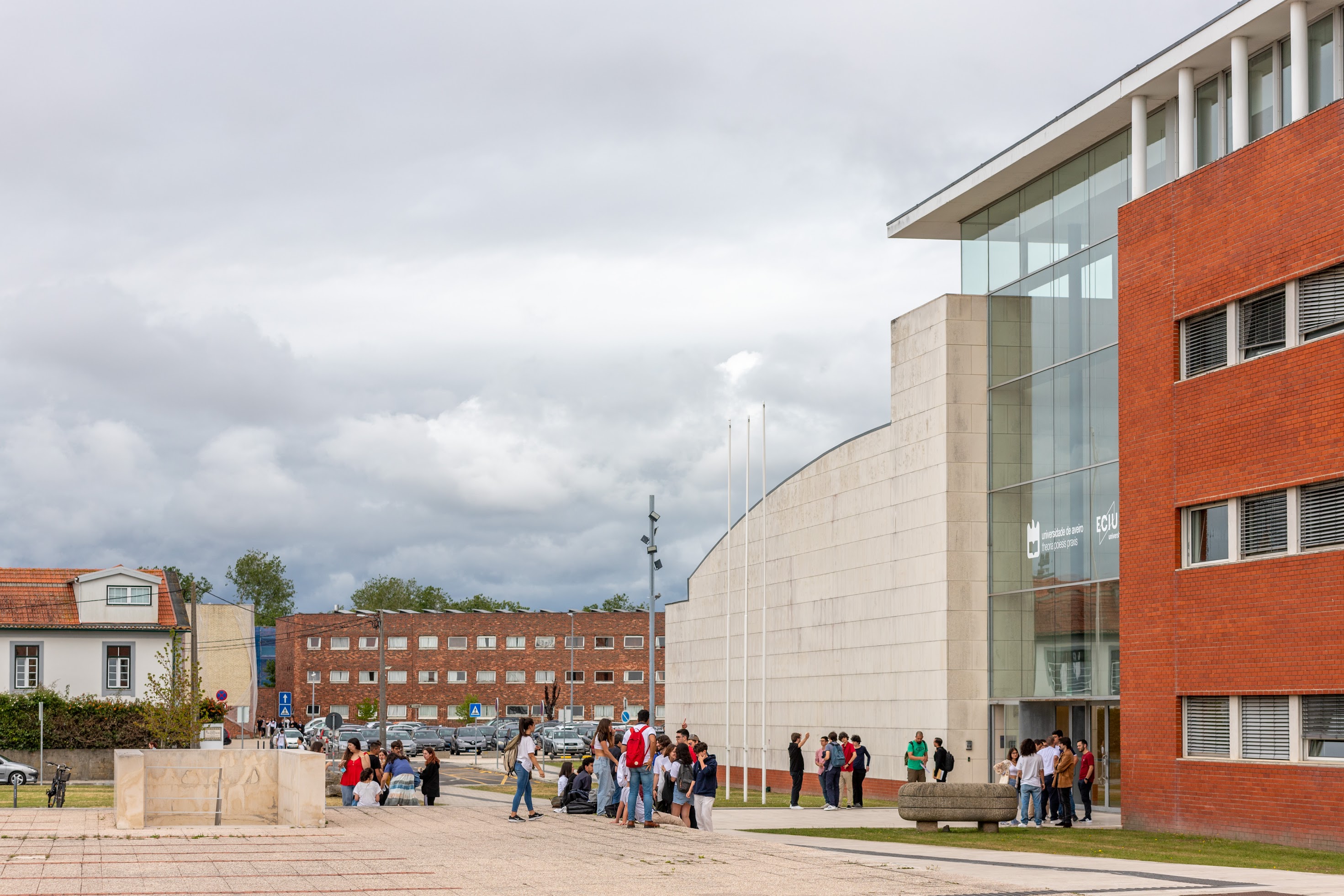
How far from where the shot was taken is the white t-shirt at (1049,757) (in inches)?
1050

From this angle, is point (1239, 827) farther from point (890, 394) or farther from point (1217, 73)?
point (890, 394)

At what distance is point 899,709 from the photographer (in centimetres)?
3756

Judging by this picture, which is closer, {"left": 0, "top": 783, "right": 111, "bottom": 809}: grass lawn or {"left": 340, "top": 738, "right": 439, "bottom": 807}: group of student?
{"left": 340, "top": 738, "right": 439, "bottom": 807}: group of student

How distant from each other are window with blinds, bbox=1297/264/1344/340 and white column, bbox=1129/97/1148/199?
225 inches

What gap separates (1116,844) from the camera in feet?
74.5

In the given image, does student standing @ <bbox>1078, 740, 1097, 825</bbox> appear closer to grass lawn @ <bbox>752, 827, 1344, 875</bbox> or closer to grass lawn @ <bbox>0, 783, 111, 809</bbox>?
grass lawn @ <bbox>752, 827, 1344, 875</bbox>

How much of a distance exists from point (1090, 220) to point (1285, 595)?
10.6 metres

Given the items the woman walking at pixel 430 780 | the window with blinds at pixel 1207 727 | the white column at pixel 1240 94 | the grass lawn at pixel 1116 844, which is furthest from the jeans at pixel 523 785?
the white column at pixel 1240 94

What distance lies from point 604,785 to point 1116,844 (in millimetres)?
8199

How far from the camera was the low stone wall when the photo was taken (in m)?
57.4

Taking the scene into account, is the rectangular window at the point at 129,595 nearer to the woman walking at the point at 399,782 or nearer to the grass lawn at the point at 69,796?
the grass lawn at the point at 69,796

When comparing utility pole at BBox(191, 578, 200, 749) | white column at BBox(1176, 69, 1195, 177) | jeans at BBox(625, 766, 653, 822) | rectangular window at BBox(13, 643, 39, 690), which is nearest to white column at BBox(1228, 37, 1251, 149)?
white column at BBox(1176, 69, 1195, 177)

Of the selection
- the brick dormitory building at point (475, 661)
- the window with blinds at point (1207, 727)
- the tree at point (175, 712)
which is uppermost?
the window with blinds at point (1207, 727)

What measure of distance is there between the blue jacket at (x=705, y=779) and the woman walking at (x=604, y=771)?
5.35 feet
